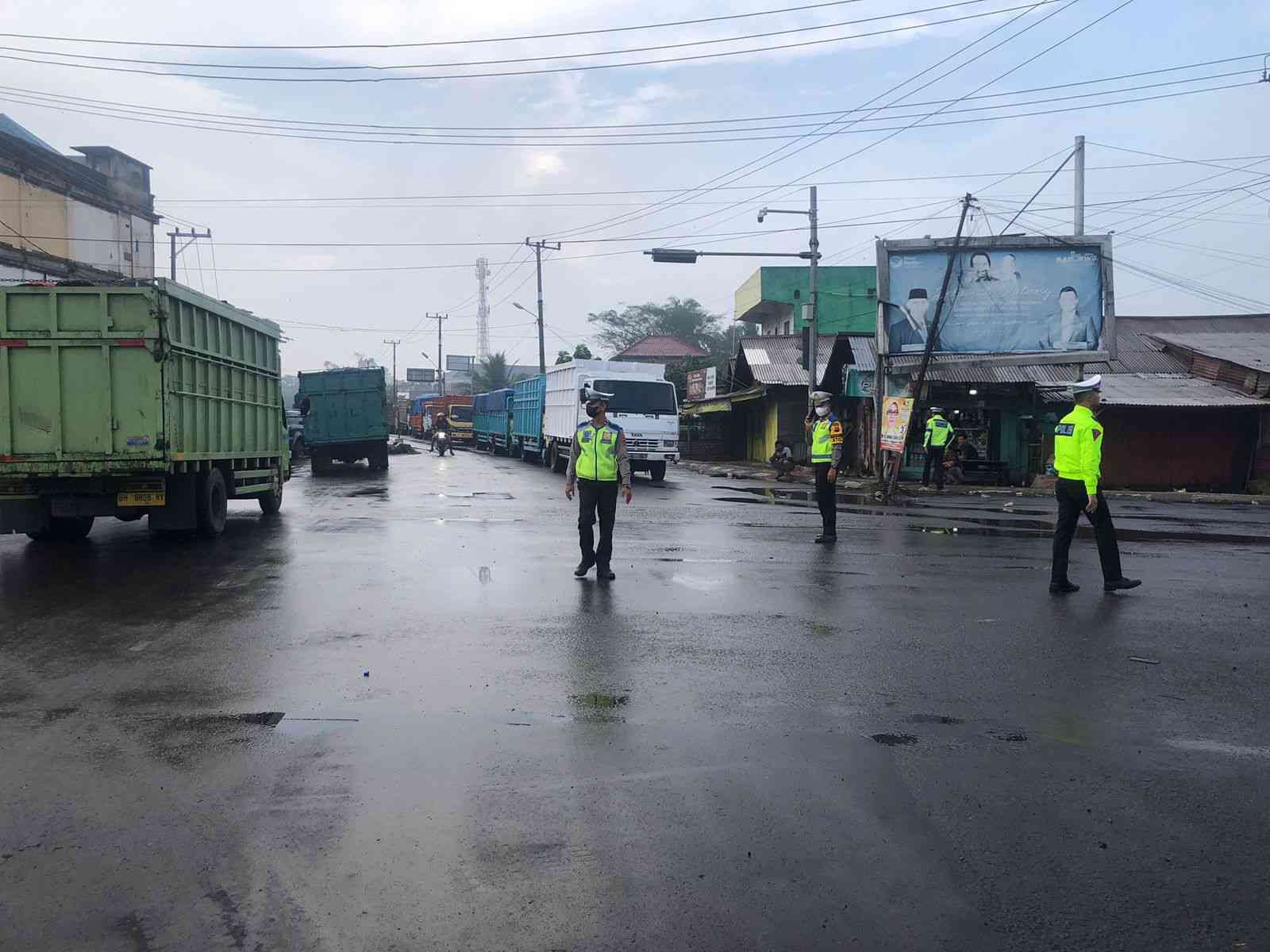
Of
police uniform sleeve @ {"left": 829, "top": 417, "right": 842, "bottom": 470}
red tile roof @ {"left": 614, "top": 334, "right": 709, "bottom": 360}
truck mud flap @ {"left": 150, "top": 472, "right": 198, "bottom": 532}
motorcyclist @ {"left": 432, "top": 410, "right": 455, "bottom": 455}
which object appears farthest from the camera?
red tile roof @ {"left": 614, "top": 334, "right": 709, "bottom": 360}

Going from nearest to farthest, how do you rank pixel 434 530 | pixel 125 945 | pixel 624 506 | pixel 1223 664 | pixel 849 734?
pixel 125 945 → pixel 849 734 → pixel 1223 664 → pixel 434 530 → pixel 624 506

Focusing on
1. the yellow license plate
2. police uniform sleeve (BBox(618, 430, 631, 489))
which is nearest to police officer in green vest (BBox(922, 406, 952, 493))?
police uniform sleeve (BBox(618, 430, 631, 489))

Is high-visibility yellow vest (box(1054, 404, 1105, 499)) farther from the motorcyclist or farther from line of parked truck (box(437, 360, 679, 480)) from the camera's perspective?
the motorcyclist

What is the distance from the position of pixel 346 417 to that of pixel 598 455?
22.7m

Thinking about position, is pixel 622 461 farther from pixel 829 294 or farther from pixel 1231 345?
pixel 829 294

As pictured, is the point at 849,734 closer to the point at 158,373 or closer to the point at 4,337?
the point at 158,373

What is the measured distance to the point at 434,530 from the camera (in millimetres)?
14133

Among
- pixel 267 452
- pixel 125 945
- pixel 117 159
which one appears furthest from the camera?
pixel 117 159

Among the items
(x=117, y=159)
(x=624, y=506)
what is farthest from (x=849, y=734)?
(x=117, y=159)

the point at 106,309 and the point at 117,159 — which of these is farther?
the point at 117,159

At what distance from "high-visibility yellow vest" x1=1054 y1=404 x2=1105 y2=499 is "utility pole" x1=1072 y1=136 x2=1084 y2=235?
63.4ft

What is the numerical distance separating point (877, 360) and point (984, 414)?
4.88m

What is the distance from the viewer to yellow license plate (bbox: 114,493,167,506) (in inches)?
471

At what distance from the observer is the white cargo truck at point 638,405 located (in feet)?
85.3
